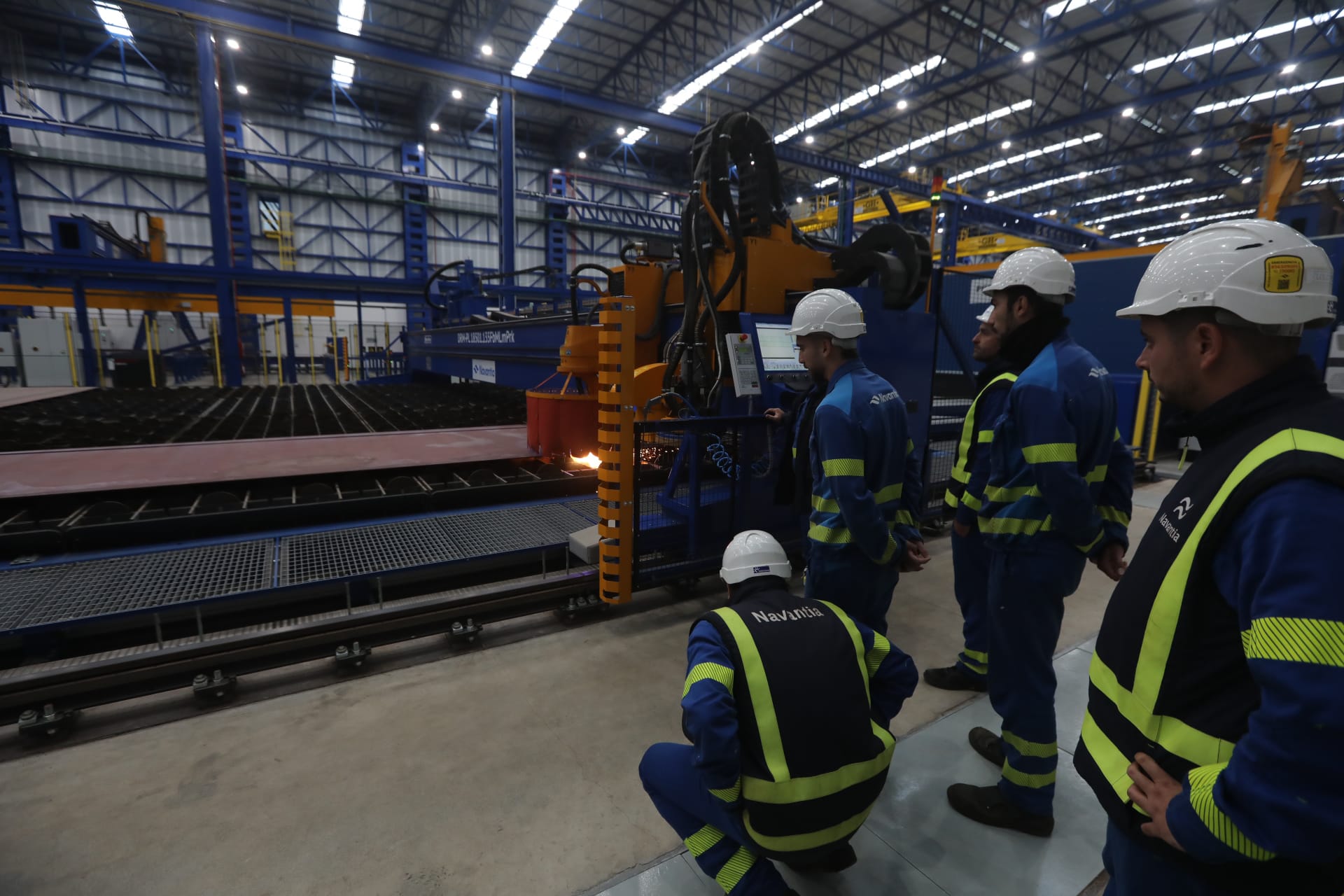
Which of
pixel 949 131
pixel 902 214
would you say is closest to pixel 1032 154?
pixel 949 131

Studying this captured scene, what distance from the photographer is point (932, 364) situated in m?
4.57

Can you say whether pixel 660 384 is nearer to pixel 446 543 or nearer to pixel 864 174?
pixel 446 543

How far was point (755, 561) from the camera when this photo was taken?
1729mm

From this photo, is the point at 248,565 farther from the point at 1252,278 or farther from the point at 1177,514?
the point at 1252,278

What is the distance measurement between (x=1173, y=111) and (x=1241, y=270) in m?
24.0

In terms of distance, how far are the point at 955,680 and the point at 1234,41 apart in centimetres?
1758

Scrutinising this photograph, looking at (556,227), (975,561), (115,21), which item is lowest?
(975,561)

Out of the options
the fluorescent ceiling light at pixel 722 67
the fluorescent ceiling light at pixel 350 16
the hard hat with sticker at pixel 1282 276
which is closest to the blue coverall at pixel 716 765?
the hard hat with sticker at pixel 1282 276

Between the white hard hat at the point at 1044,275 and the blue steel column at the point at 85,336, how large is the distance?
1428 cm

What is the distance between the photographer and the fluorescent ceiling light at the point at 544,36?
1360 cm

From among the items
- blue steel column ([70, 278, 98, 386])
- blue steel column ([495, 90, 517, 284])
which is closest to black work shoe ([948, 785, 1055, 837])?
blue steel column ([495, 90, 517, 284])

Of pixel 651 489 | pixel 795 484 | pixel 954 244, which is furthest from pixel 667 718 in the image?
pixel 954 244

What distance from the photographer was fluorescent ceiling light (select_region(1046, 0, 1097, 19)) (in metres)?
11.8

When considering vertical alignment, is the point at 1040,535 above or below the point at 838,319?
below
